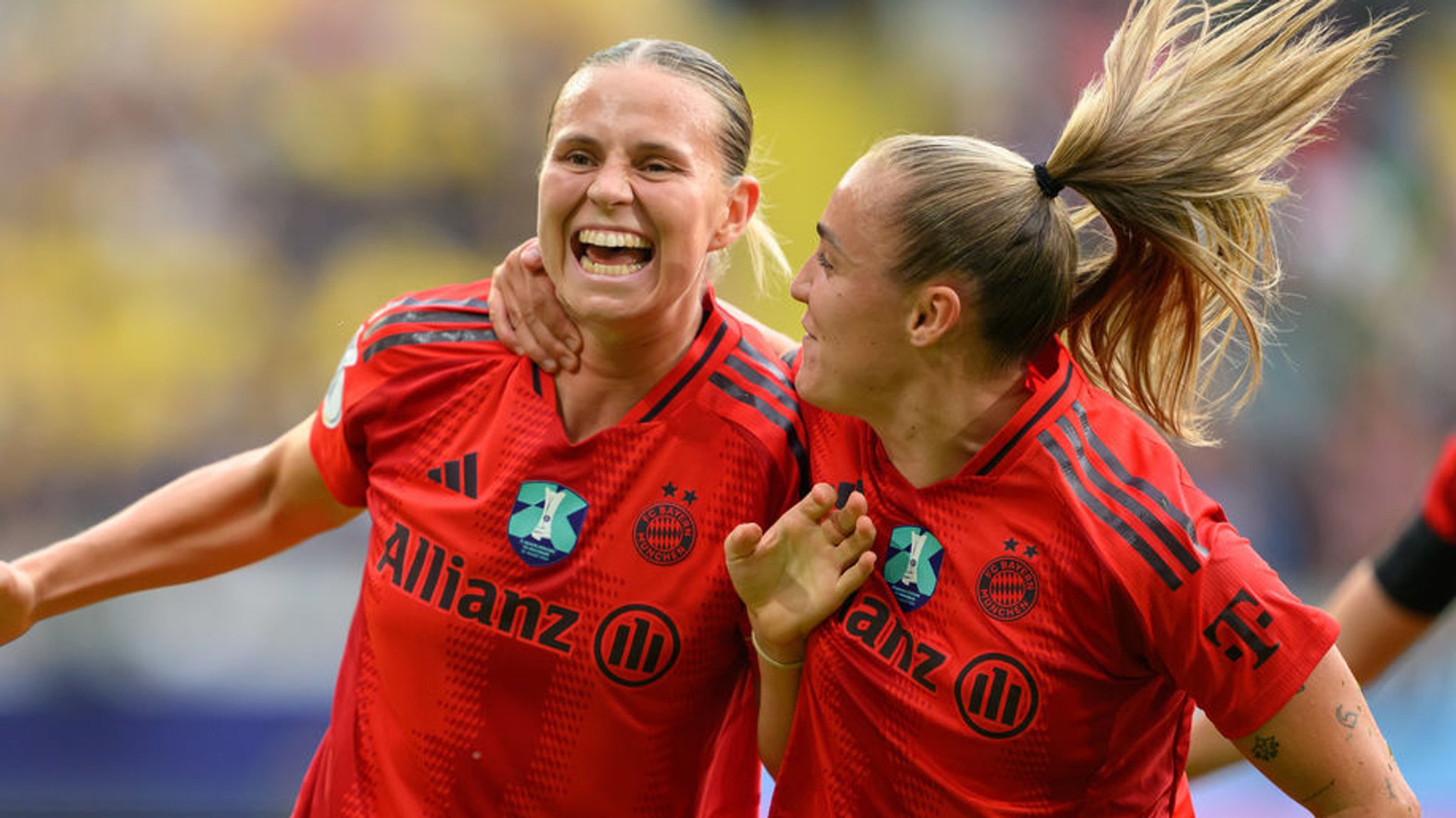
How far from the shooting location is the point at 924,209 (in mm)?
2705

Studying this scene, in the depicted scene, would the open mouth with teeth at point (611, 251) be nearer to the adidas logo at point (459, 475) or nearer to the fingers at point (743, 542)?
the adidas logo at point (459, 475)

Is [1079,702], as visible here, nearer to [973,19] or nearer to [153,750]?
[153,750]

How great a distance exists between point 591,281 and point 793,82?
522cm

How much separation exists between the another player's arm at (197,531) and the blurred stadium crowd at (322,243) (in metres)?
3.19

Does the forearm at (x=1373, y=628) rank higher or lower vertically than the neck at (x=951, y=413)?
lower

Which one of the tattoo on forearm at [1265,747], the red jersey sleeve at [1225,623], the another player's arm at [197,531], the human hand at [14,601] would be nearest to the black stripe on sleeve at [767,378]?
the red jersey sleeve at [1225,623]

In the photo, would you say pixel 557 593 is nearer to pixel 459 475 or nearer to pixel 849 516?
pixel 459 475

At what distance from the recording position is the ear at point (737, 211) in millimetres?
3080

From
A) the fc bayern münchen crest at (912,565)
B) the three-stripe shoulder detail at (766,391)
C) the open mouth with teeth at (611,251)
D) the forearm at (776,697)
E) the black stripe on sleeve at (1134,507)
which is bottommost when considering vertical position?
the forearm at (776,697)

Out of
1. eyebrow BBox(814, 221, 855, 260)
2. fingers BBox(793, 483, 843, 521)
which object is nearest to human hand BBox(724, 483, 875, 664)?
fingers BBox(793, 483, 843, 521)

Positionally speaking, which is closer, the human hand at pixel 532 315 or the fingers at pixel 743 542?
the fingers at pixel 743 542

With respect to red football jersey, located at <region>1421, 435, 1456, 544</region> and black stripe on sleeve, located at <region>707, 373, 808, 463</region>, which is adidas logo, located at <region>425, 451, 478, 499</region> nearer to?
black stripe on sleeve, located at <region>707, 373, 808, 463</region>

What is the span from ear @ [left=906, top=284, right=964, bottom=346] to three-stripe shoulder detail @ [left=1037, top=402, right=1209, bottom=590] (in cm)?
23

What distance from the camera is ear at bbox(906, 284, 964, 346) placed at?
2713mm
